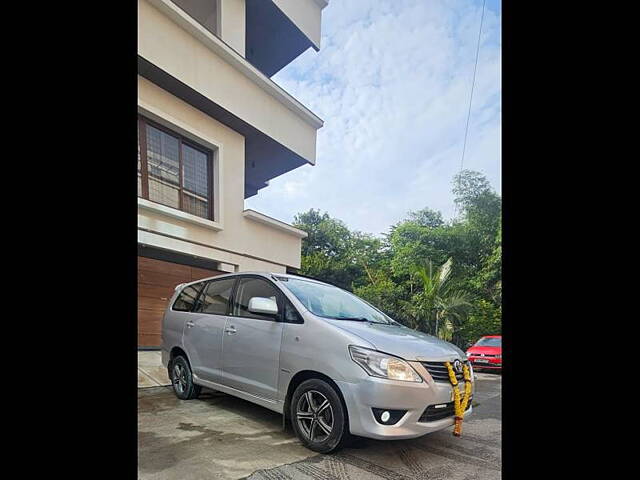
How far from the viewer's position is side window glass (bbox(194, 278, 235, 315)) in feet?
8.55

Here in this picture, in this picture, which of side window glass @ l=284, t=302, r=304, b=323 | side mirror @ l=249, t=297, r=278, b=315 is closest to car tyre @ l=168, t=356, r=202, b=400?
side mirror @ l=249, t=297, r=278, b=315

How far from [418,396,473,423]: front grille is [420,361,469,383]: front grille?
0.41 feet

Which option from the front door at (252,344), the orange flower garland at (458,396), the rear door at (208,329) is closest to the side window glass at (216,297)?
the rear door at (208,329)

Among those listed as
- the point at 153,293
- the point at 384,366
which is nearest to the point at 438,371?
the point at 384,366

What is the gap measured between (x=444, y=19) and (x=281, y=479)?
2.42m

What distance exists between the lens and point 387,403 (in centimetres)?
167

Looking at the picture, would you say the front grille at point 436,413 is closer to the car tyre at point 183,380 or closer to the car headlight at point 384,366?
the car headlight at point 384,366

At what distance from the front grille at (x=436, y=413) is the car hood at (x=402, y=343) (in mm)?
221

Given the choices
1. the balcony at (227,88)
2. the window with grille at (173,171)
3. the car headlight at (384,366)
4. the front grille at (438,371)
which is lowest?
the front grille at (438,371)

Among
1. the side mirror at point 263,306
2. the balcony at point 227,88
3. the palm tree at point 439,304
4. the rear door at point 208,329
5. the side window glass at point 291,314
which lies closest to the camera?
the side window glass at point 291,314

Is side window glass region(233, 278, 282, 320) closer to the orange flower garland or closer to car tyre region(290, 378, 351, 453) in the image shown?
car tyre region(290, 378, 351, 453)

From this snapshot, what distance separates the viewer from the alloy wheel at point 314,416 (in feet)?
5.96
